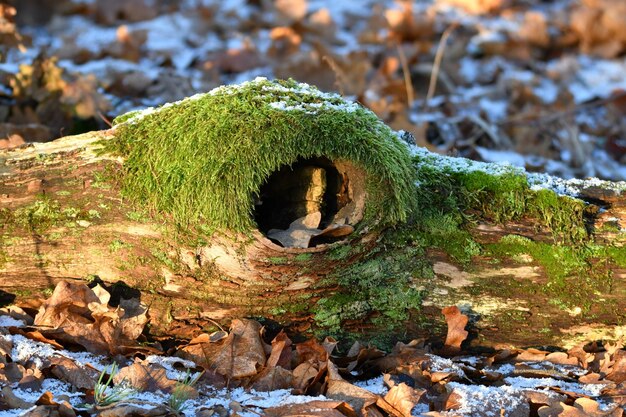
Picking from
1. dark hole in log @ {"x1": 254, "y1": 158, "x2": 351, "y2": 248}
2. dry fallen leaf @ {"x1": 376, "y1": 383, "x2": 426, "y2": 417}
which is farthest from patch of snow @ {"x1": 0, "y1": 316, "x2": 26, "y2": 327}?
dry fallen leaf @ {"x1": 376, "y1": 383, "x2": 426, "y2": 417}

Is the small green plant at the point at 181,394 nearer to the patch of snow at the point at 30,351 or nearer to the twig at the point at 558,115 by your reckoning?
the patch of snow at the point at 30,351

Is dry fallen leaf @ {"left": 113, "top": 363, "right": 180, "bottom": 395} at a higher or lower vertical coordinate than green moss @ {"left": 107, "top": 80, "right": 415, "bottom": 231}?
lower

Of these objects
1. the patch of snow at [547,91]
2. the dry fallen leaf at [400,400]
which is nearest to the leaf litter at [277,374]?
the dry fallen leaf at [400,400]

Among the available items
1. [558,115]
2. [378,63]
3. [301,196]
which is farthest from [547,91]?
[301,196]

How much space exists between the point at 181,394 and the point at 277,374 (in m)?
0.43

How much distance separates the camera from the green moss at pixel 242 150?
9.12 ft

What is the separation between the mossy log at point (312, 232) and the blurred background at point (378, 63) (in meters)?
1.51

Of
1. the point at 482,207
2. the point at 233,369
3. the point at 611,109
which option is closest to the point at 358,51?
the point at 611,109

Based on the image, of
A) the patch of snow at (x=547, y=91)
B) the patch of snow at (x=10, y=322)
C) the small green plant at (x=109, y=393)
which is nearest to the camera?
the small green plant at (x=109, y=393)

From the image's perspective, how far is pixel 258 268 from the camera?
2.87 meters

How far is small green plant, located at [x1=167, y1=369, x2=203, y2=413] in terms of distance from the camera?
2.41m

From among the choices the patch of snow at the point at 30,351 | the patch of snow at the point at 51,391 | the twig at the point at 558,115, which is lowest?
the patch of snow at the point at 51,391

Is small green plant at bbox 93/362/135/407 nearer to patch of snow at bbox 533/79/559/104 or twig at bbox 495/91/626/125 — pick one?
twig at bbox 495/91/626/125

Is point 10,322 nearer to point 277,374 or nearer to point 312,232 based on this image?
point 277,374
